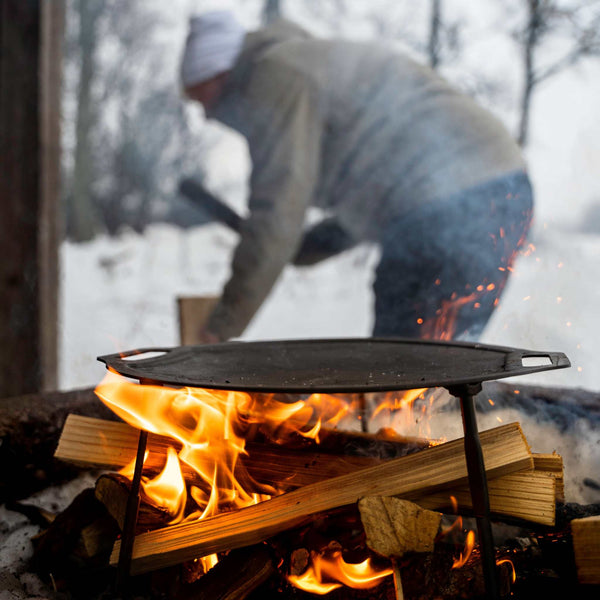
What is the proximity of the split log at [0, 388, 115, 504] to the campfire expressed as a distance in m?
0.31

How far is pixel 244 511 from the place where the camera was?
4.13 feet

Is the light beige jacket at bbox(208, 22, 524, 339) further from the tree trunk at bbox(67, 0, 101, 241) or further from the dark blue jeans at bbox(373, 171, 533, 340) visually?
the tree trunk at bbox(67, 0, 101, 241)

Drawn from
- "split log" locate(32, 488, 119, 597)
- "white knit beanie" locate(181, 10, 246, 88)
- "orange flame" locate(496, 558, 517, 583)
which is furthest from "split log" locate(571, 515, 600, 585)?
"white knit beanie" locate(181, 10, 246, 88)

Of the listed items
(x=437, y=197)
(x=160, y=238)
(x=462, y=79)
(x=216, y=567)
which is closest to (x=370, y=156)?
(x=437, y=197)

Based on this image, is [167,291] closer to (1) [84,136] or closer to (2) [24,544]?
(1) [84,136]

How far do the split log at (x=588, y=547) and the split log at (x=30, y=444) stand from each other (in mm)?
1391

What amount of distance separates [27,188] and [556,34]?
3210 mm

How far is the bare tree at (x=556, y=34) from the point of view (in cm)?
330

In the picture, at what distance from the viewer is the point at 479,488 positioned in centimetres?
106

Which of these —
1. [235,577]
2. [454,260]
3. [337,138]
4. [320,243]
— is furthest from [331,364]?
[320,243]

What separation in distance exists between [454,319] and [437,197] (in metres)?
0.57

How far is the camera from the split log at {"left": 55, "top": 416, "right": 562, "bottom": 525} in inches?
47.8

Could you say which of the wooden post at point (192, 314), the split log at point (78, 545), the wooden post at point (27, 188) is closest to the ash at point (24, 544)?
the split log at point (78, 545)

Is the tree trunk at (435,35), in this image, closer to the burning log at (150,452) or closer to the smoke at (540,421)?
the smoke at (540,421)
